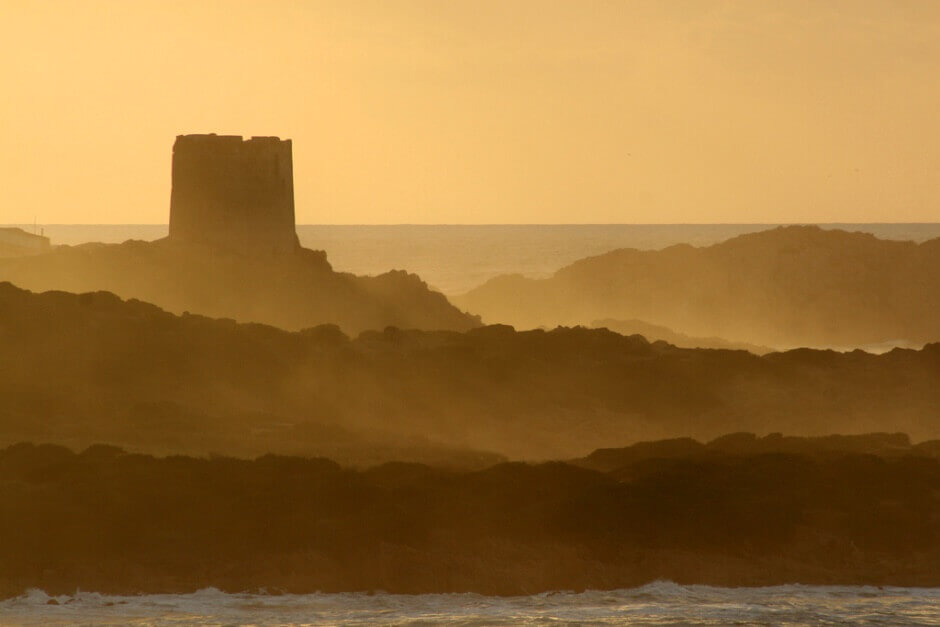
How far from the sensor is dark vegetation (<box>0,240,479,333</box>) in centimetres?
4800

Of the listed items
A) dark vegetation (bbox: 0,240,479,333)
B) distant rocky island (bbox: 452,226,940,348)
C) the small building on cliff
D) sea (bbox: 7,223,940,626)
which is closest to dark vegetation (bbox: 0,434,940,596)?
sea (bbox: 7,223,940,626)

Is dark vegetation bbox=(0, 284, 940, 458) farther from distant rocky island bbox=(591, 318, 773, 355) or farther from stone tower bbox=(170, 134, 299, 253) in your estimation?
distant rocky island bbox=(591, 318, 773, 355)

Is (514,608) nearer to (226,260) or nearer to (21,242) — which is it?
(226,260)

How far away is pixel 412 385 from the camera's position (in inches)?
1640

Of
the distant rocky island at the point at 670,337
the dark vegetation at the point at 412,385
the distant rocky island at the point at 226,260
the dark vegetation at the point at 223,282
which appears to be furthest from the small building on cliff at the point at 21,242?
the distant rocky island at the point at 670,337

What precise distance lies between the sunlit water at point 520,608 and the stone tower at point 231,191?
2016cm

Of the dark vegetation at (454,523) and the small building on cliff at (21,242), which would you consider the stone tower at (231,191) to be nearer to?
the small building on cliff at (21,242)

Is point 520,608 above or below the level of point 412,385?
below

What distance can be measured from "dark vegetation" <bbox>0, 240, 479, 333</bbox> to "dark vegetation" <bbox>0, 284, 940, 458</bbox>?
4880 millimetres

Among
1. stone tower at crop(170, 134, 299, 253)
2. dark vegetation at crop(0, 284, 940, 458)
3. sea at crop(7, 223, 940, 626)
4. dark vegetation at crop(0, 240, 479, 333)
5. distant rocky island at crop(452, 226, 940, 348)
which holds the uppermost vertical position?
distant rocky island at crop(452, 226, 940, 348)

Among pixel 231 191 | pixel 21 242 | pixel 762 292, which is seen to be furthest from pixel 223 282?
pixel 762 292

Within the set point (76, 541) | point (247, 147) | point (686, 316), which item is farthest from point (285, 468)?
point (686, 316)

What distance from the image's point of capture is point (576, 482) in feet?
107

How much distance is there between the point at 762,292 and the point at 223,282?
158ft
